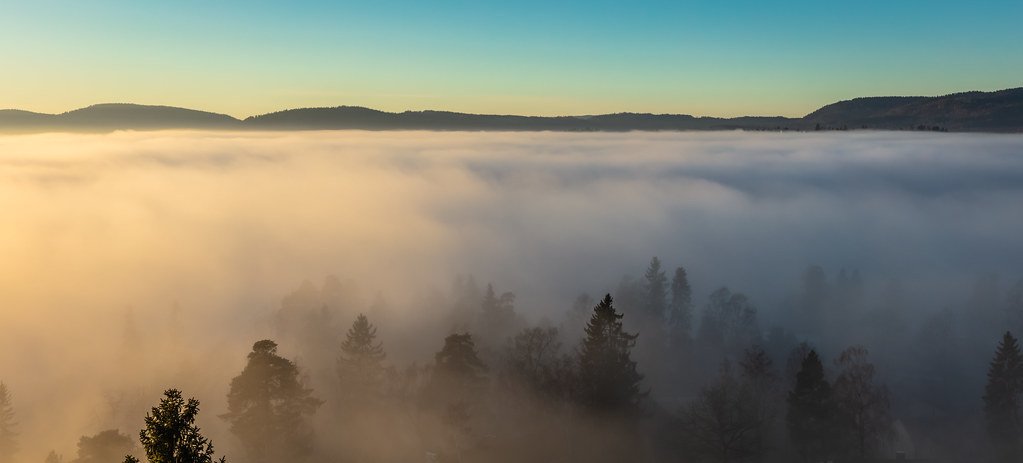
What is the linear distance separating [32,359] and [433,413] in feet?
233

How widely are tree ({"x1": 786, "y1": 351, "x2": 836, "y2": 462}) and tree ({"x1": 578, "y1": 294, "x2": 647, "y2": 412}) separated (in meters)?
10.6

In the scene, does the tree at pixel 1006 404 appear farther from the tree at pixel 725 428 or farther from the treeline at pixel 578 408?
the tree at pixel 725 428

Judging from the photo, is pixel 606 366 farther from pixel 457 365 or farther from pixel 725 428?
pixel 457 365

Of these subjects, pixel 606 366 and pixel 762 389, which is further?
pixel 762 389

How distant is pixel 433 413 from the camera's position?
47.9 m

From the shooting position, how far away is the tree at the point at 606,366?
4284cm

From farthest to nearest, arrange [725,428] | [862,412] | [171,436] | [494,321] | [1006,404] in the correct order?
1. [494,321]
2. [1006,404]
3. [862,412]
4. [725,428]
5. [171,436]

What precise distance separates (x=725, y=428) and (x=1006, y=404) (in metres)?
21.2

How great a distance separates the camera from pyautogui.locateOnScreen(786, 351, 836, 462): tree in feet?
138

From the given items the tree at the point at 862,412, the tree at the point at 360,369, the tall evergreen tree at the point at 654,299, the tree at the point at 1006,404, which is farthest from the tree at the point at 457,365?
the tall evergreen tree at the point at 654,299

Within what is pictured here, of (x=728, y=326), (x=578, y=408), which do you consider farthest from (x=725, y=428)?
(x=728, y=326)

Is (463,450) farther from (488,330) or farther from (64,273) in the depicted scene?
(64,273)

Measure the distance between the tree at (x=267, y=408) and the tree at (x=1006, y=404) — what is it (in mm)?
47786

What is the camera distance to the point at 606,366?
4303cm
